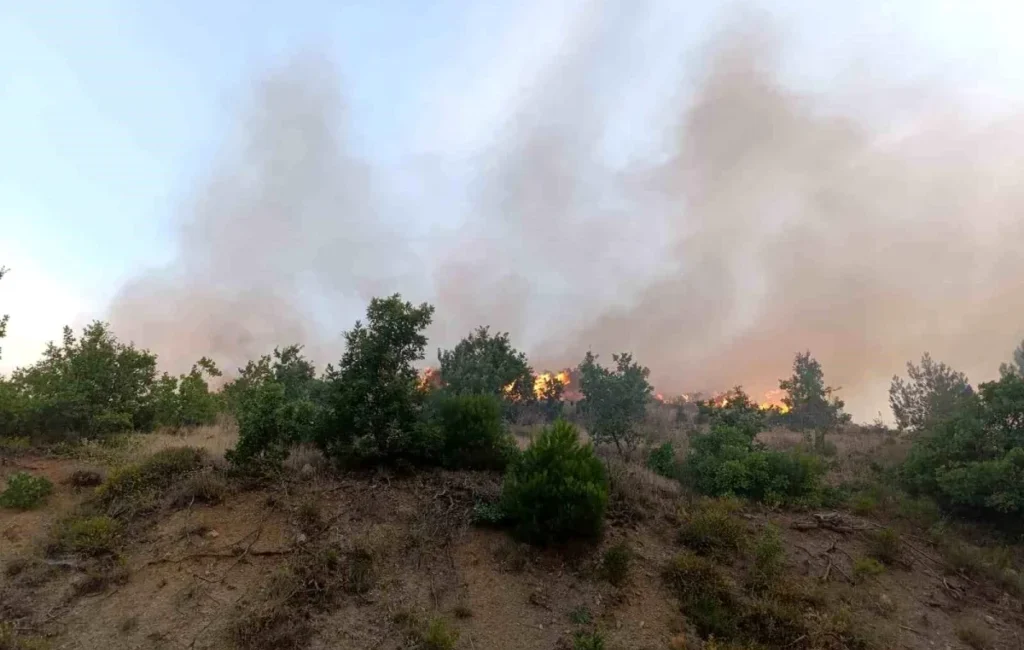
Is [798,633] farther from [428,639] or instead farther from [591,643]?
[428,639]

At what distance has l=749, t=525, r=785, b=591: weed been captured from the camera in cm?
1130

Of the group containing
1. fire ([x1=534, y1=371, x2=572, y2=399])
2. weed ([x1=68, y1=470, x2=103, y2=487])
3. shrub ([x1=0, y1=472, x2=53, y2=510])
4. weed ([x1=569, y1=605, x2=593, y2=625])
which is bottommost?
weed ([x1=569, y1=605, x2=593, y2=625])

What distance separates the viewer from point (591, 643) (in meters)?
9.22

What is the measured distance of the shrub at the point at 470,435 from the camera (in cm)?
1464

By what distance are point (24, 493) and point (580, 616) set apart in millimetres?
12382

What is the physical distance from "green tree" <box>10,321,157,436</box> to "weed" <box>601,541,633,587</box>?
14997 millimetres

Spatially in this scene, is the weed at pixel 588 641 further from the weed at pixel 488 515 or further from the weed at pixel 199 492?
the weed at pixel 199 492

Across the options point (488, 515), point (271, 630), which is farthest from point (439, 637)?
point (488, 515)

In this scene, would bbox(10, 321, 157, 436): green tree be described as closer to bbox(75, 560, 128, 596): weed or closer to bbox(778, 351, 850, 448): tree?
bbox(75, 560, 128, 596): weed

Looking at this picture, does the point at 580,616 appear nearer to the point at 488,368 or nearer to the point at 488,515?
the point at 488,515

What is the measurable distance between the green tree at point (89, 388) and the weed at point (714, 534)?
16667 millimetres

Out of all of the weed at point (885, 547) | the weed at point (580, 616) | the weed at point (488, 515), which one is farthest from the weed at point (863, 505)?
the weed at point (488, 515)

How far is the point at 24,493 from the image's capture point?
12203 mm

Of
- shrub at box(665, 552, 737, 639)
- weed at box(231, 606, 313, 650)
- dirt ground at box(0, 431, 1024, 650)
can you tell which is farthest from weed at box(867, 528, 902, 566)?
weed at box(231, 606, 313, 650)
